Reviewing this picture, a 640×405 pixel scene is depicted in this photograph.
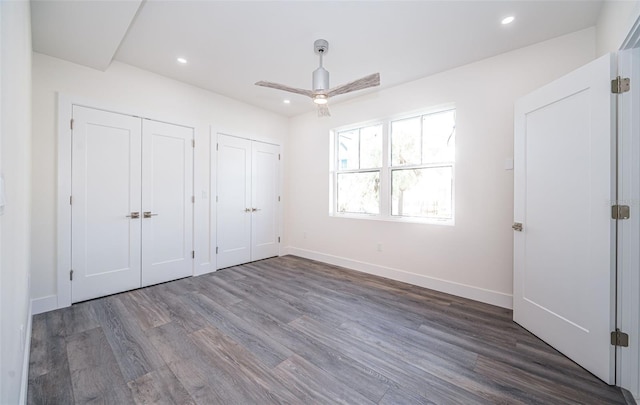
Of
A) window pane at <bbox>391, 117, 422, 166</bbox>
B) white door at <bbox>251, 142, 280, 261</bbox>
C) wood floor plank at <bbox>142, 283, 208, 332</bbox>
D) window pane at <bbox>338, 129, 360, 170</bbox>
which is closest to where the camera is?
wood floor plank at <bbox>142, 283, 208, 332</bbox>

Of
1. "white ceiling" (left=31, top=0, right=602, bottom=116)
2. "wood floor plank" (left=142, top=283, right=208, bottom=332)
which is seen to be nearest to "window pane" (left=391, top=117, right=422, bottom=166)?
"white ceiling" (left=31, top=0, right=602, bottom=116)

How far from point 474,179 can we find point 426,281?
1.47 m

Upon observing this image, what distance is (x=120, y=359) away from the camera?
1.84 meters

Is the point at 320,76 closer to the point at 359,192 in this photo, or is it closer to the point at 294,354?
the point at 359,192

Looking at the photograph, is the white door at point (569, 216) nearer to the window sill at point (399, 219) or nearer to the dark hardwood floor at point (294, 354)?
the dark hardwood floor at point (294, 354)

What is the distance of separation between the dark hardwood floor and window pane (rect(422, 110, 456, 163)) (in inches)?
72.0

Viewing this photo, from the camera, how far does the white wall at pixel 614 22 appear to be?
5.10 feet

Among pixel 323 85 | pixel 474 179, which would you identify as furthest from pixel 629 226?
pixel 323 85

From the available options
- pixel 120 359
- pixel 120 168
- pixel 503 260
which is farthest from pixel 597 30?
pixel 120 168

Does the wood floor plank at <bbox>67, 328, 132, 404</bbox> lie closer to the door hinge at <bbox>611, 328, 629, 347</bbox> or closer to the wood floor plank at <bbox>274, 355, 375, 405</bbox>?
the wood floor plank at <bbox>274, 355, 375, 405</bbox>

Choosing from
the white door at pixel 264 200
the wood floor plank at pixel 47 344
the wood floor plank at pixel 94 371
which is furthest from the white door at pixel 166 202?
the wood floor plank at pixel 94 371

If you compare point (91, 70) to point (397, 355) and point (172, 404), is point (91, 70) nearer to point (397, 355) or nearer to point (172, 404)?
point (172, 404)

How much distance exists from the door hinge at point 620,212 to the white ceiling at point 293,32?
69.9 inches

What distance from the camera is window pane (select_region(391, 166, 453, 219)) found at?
3301 mm
